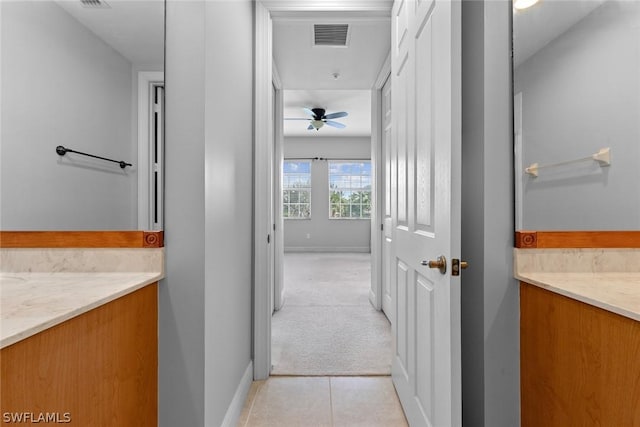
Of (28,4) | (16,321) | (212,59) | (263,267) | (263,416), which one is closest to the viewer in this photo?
(16,321)

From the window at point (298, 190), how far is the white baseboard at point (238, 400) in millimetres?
6598

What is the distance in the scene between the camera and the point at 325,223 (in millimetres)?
8609

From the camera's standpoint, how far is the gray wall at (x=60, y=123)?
1038 millimetres

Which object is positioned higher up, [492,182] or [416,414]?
[492,182]

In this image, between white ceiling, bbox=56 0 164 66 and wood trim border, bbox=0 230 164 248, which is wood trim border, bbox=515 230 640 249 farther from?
white ceiling, bbox=56 0 164 66

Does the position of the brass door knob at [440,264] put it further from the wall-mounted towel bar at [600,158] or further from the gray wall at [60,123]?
the gray wall at [60,123]

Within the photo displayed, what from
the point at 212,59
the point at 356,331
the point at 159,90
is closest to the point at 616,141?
the point at 212,59

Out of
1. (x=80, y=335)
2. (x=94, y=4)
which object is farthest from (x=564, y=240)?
(x=94, y=4)

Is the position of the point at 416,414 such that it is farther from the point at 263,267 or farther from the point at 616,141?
the point at 616,141

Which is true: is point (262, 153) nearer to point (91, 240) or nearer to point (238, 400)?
point (91, 240)

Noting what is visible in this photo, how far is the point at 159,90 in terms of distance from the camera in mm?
1232

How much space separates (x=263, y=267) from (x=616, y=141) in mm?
1803

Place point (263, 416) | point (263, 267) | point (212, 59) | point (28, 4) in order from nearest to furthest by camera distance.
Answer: point (28, 4) < point (212, 59) < point (263, 416) < point (263, 267)

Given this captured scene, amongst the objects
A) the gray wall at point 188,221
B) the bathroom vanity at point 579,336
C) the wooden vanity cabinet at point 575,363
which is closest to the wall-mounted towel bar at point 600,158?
the bathroom vanity at point 579,336
